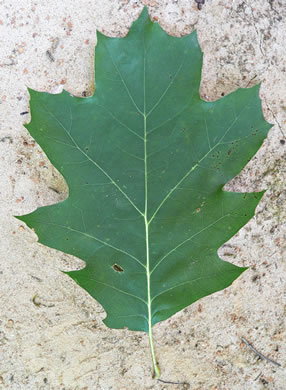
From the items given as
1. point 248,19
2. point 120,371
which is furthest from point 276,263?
point 248,19

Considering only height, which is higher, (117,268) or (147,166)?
(147,166)

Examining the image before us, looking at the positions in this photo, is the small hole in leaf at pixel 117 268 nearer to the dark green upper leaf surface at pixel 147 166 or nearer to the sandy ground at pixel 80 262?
the dark green upper leaf surface at pixel 147 166

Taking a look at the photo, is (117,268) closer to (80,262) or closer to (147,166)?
(80,262)

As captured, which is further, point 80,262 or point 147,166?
point 80,262

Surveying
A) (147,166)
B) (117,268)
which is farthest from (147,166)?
(117,268)

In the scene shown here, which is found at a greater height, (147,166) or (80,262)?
(147,166)

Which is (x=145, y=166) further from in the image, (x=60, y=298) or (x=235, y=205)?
(x=60, y=298)

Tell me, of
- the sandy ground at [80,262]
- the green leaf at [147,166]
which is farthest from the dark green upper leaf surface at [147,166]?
the sandy ground at [80,262]
